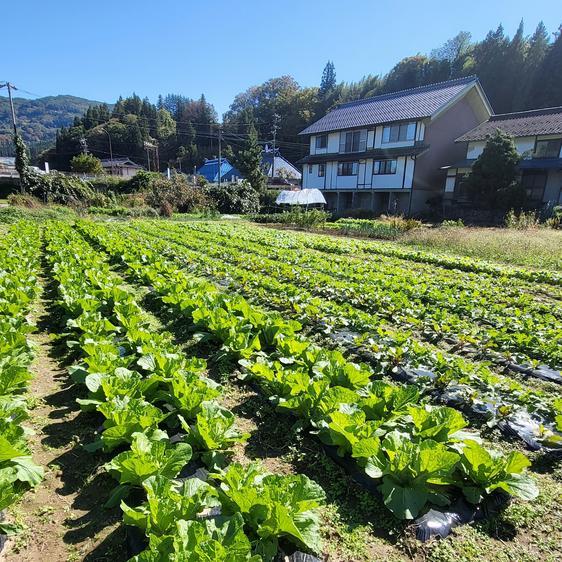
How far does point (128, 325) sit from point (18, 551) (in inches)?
102

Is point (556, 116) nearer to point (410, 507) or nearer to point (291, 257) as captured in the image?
point (291, 257)

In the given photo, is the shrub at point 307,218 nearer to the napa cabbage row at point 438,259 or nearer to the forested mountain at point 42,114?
the napa cabbage row at point 438,259

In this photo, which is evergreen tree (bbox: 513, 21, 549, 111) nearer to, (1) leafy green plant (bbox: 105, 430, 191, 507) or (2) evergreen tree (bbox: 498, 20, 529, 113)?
(2) evergreen tree (bbox: 498, 20, 529, 113)

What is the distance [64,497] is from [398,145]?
3003 centimetres

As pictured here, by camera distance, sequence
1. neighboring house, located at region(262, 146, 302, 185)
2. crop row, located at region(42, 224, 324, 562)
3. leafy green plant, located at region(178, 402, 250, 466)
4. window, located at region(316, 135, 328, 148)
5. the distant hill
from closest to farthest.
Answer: crop row, located at region(42, 224, 324, 562) → leafy green plant, located at region(178, 402, 250, 466) → window, located at region(316, 135, 328, 148) → neighboring house, located at region(262, 146, 302, 185) → the distant hill

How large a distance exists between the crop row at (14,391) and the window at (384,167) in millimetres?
26527

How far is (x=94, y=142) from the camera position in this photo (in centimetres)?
7325

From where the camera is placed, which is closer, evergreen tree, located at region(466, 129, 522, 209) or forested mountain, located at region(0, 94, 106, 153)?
evergreen tree, located at region(466, 129, 522, 209)

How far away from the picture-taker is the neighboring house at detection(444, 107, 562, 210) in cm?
2427

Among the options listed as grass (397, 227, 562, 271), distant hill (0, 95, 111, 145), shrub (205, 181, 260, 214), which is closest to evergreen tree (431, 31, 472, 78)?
shrub (205, 181, 260, 214)

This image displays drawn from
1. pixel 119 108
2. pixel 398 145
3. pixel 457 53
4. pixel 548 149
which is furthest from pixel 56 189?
pixel 119 108

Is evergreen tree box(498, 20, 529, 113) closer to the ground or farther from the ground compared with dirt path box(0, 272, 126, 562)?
farther from the ground

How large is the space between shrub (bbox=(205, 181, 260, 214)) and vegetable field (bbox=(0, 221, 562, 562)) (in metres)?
25.8

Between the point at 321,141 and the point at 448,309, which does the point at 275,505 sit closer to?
the point at 448,309
